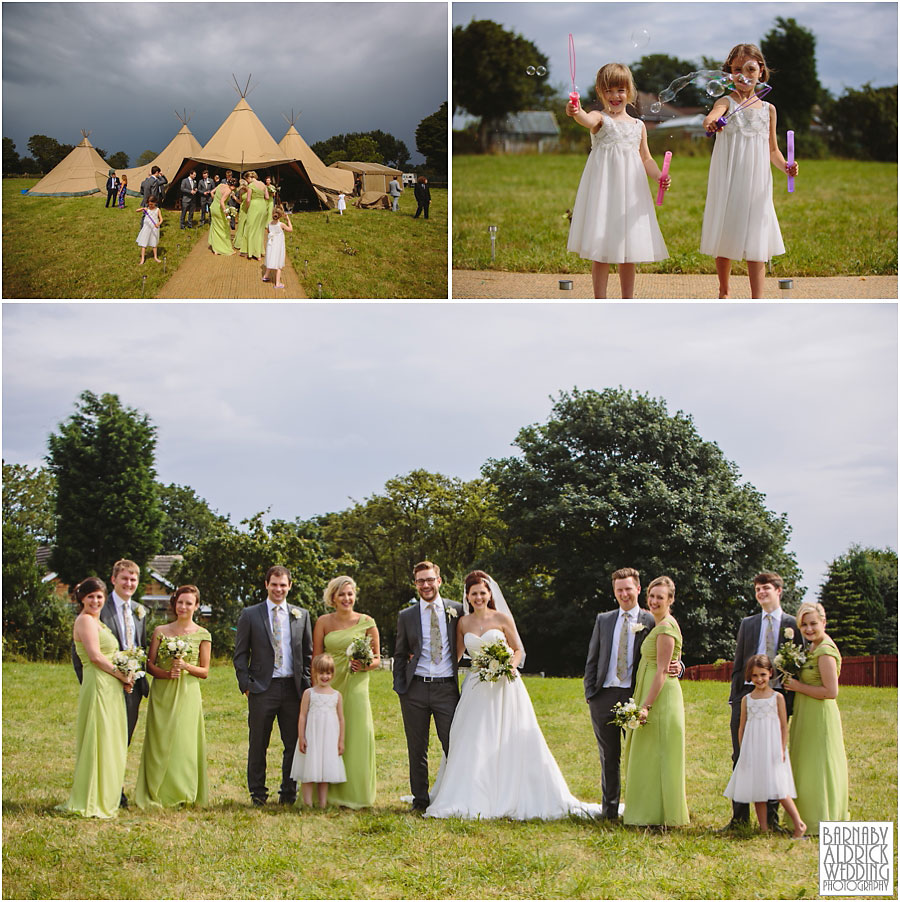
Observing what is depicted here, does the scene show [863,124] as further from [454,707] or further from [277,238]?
[454,707]

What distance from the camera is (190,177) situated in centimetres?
1163

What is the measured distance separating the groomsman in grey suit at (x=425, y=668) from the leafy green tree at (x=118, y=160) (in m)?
6.70

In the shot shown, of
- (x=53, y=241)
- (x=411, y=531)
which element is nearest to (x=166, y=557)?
(x=411, y=531)

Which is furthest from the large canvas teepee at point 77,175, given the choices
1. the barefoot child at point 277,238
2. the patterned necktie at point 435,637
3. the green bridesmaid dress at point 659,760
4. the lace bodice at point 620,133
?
the green bridesmaid dress at point 659,760

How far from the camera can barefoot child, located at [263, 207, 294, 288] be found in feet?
38.4

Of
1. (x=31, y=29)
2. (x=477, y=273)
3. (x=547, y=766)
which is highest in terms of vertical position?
(x=31, y=29)

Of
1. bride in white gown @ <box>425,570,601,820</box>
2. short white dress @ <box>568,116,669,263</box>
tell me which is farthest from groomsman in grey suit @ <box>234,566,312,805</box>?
short white dress @ <box>568,116,669,263</box>

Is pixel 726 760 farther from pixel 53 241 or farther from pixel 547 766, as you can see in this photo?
pixel 53 241

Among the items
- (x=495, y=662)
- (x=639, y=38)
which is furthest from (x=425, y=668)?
(x=639, y=38)

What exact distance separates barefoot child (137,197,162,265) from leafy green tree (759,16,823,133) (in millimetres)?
19321

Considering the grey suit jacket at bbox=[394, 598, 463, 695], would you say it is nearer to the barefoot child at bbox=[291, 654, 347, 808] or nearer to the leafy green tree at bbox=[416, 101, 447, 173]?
the barefoot child at bbox=[291, 654, 347, 808]

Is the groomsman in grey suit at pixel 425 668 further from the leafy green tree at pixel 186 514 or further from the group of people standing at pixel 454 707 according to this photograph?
the leafy green tree at pixel 186 514

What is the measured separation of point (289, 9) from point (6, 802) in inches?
364

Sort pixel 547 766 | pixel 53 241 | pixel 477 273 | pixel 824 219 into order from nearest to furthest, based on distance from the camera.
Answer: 1. pixel 547 766
2. pixel 53 241
3. pixel 477 273
4. pixel 824 219
